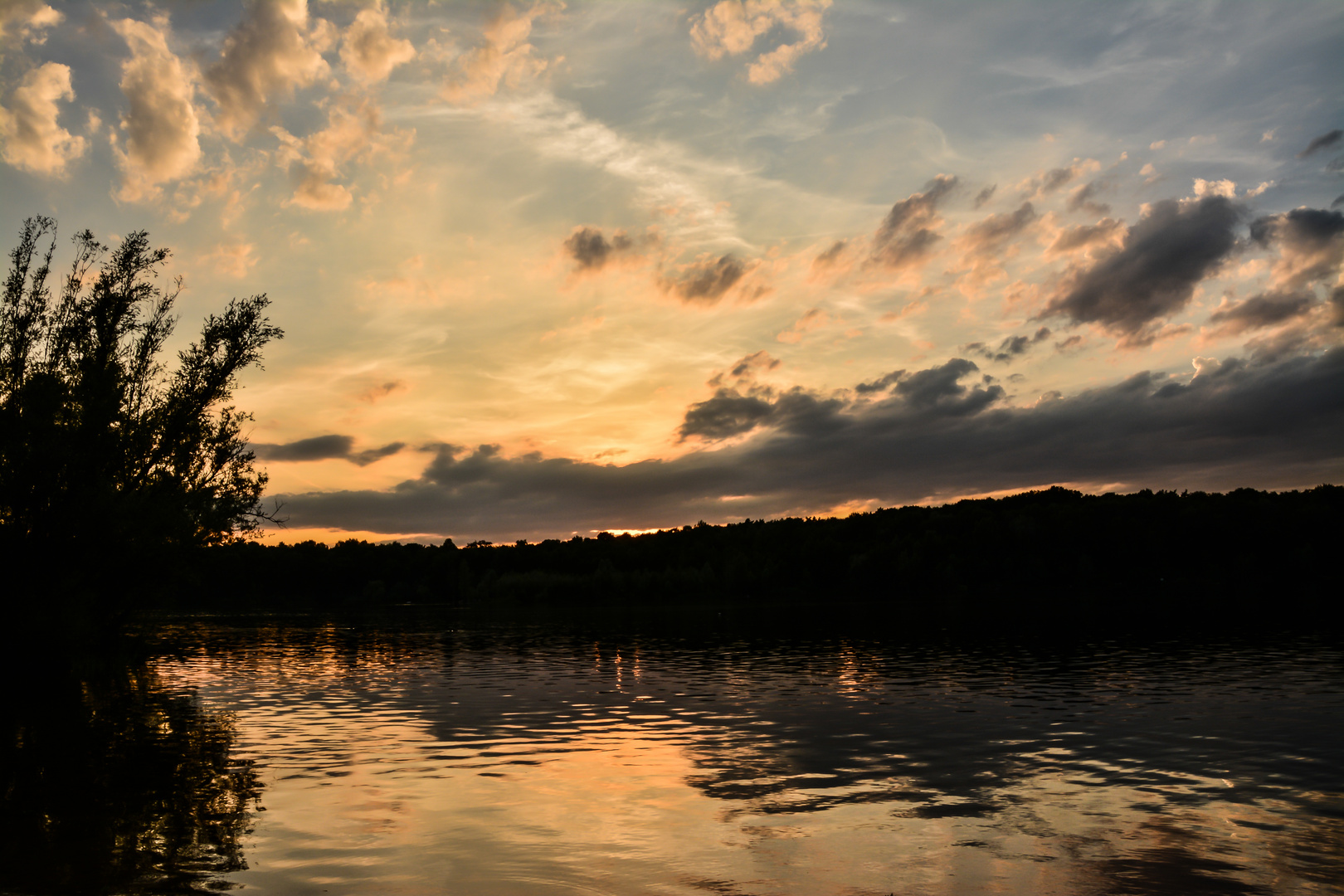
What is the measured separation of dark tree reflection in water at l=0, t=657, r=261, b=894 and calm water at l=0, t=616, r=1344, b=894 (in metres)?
0.17

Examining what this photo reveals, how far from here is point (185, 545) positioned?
56.1m

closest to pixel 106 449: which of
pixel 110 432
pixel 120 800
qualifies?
pixel 110 432

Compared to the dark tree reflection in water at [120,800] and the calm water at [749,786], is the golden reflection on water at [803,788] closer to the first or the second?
the calm water at [749,786]

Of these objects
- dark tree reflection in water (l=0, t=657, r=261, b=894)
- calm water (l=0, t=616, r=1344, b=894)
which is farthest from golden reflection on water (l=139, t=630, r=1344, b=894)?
dark tree reflection in water (l=0, t=657, r=261, b=894)

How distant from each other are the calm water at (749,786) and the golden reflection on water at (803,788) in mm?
111

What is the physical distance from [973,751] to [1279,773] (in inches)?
329

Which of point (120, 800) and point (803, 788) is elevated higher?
point (120, 800)

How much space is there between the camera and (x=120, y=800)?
75.2ft

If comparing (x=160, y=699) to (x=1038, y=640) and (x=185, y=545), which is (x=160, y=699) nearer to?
(x=185, y=545)

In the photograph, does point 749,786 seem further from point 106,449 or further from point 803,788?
point 106,449

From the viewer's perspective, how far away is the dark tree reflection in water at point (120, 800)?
16.5 metres

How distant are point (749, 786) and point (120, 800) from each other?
16527 mm

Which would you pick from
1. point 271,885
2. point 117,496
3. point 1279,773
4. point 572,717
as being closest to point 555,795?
point 271,885

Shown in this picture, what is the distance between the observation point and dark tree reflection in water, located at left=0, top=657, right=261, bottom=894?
54.3ft
